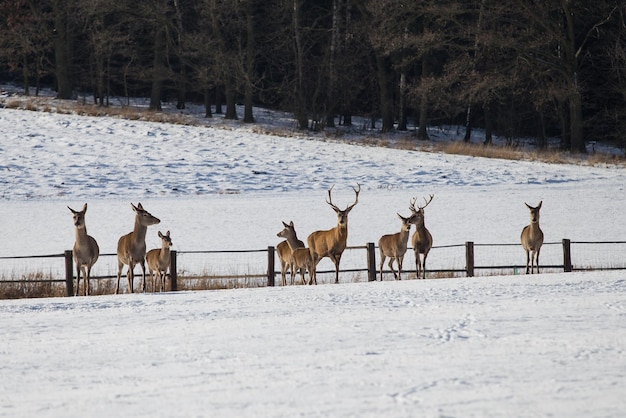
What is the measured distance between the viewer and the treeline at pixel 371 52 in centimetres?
4319

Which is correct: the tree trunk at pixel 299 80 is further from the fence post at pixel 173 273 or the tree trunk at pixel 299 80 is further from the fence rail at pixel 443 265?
the fence post at pixel 173 273

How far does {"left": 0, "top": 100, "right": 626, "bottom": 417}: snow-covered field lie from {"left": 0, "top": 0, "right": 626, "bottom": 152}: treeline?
13.5 m

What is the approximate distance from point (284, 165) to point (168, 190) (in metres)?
6.23

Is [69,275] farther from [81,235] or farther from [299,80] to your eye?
[299,80]

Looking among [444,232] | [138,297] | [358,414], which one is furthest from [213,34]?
[358,414]

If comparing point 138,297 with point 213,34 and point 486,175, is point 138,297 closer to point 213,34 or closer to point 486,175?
point 486,175

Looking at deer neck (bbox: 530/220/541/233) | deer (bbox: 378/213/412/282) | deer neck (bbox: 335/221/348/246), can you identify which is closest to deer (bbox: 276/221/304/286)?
deer neck (bbox: 335/221/348/246)

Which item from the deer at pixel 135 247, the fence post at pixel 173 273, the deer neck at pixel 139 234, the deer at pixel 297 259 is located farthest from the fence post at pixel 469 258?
the deer neck at pixel 139 234

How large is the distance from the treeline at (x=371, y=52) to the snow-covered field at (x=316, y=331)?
44.3 ft

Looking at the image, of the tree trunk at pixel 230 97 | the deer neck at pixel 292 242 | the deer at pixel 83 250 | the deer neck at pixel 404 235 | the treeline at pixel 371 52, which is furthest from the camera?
the tree trunk at pixel 230 97

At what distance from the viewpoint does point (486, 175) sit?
36188 millimetres

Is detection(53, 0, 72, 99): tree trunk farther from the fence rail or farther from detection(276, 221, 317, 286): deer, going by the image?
detection(276, 221, 317, 286): deer

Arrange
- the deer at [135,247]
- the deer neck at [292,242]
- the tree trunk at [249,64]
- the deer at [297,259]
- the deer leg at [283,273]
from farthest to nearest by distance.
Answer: the tree trunk at [249,64] → the deer neck at [292,242] → the deer leg at [283,273] → the deer at [297,259] → the deer at [135,247]

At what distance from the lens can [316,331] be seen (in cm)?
1201
